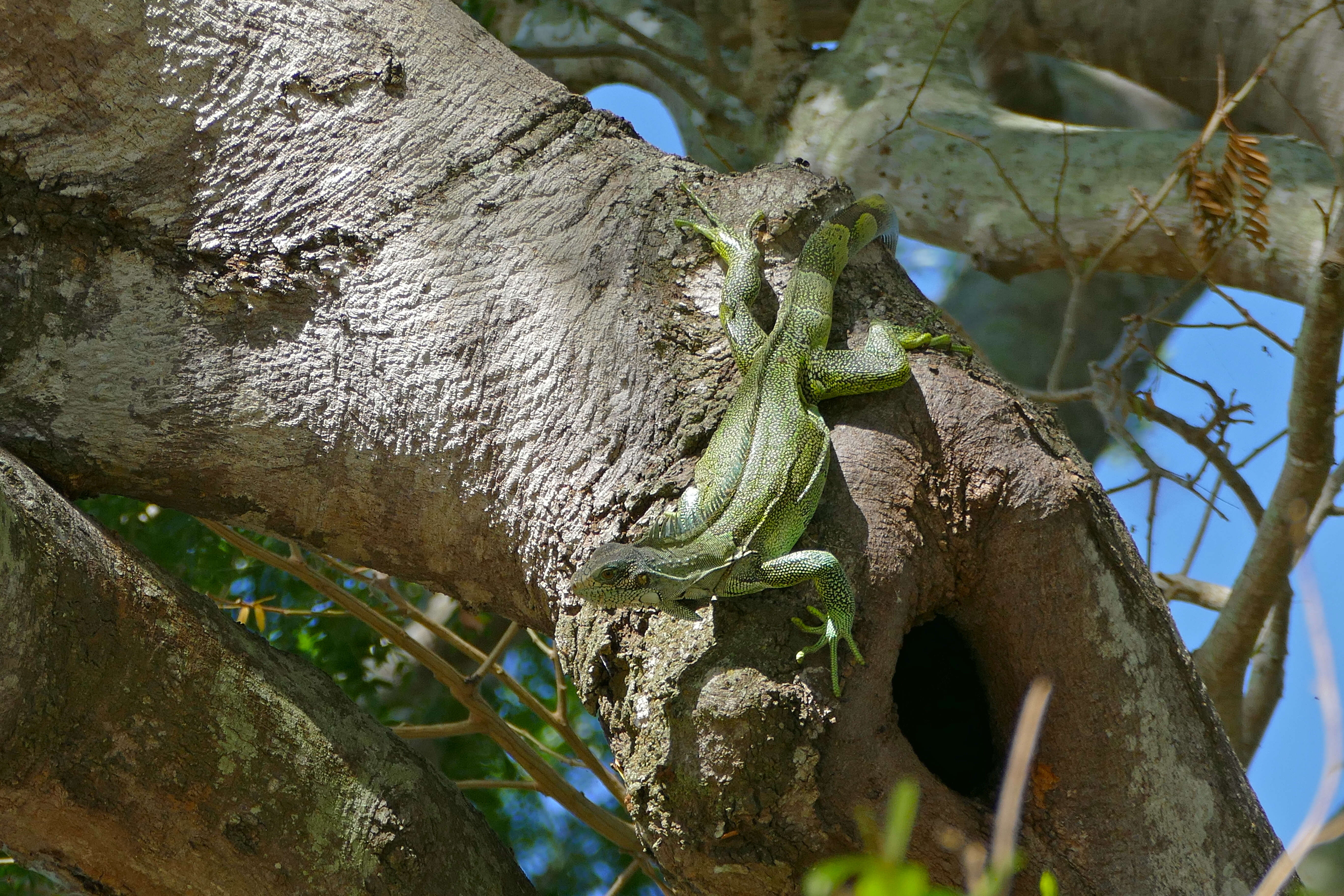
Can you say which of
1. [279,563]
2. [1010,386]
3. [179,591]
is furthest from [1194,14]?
[179,591]

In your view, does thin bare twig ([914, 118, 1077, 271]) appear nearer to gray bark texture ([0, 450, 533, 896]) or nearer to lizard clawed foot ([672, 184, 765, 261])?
lizard clawed foot ([672, 184, 765, 261])

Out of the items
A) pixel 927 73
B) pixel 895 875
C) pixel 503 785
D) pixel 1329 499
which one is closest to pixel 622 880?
pixel 503 785

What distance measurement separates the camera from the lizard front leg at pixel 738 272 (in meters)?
2.53

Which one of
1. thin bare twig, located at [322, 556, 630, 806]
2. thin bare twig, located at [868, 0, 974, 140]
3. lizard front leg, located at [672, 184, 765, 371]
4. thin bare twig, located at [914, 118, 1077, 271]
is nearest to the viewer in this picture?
lizard front leg, located at [672, 184, 765, 371]

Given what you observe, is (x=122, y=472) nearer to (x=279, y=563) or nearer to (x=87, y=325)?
(x=87, y=325)

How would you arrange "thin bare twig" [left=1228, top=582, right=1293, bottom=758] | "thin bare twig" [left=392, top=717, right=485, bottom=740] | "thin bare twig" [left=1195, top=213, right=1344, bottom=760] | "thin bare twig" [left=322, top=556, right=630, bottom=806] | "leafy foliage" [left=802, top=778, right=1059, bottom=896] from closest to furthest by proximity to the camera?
"leafy foliage" [left=802, top=778, right=1059, bottom=896], "thin bare twig" [left=1195, top=213, right=1344, bottom=760], "thin bare twig" [left=392, top=717, right=485, bottom=740], "thin bare twig" [left=322, top=556, right=630, bottom=806], "thin bare twig" [left=1228, top=582, right=1293, bottom=758]

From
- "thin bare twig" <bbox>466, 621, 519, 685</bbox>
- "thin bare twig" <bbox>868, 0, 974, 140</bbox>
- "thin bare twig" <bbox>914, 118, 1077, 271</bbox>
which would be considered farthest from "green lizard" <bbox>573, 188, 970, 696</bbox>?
"thin bare twig" <bbox>868, 0, 974, 140</bbox>

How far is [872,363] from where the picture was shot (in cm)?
246

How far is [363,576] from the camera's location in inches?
148

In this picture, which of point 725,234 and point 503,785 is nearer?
point 725,234

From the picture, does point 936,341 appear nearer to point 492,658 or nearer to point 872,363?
point 872,363

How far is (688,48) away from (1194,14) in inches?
103

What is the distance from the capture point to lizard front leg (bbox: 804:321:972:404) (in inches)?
95.1

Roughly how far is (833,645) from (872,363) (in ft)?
Answer: 2.34
